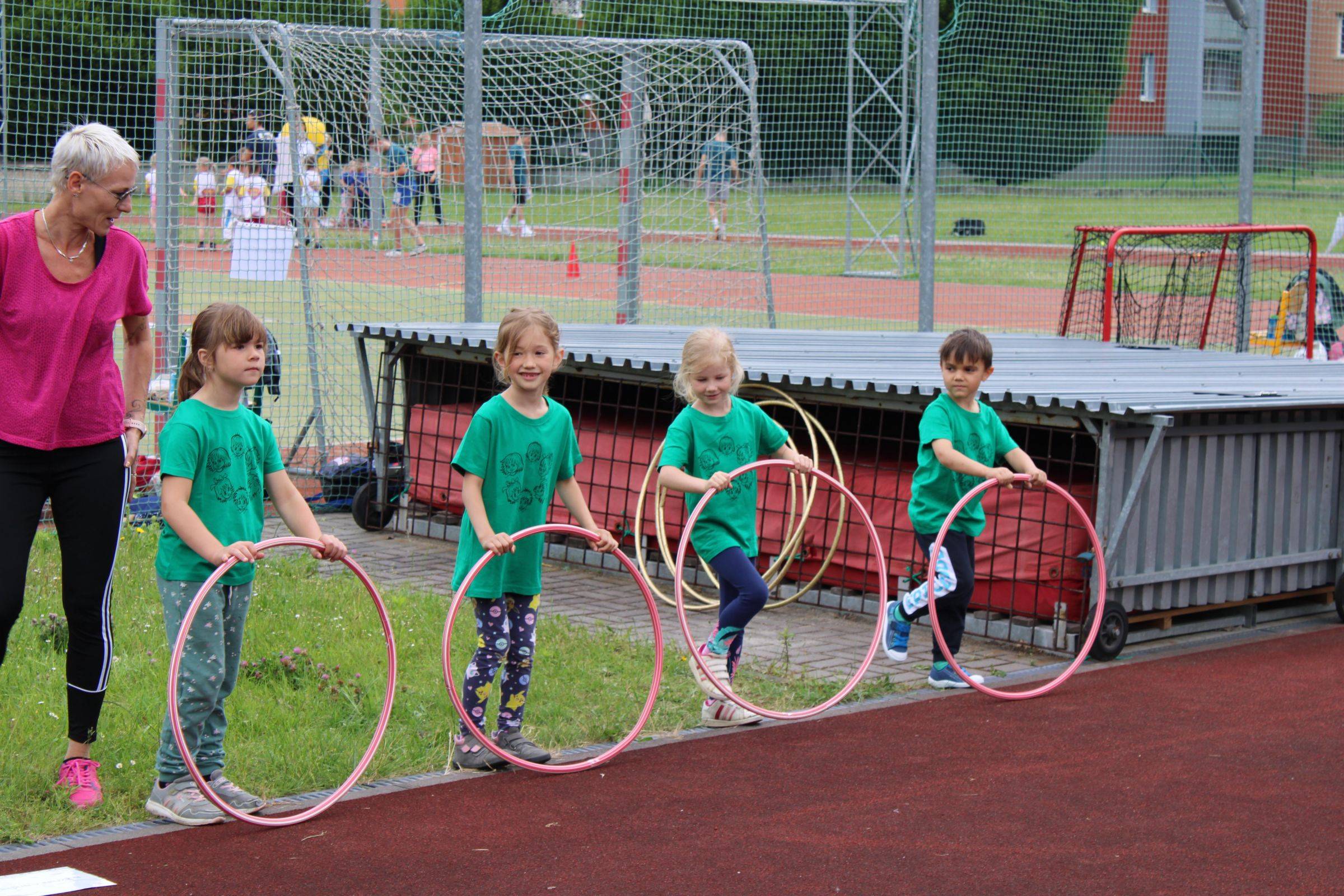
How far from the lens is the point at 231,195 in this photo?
11.4 metres

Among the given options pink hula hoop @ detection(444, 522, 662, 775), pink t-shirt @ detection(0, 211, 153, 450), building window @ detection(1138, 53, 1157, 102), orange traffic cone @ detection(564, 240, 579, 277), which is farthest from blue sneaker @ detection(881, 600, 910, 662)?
building window @ detection(1138, 53, 1157, 102)

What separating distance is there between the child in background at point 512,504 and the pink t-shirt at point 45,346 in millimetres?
1226

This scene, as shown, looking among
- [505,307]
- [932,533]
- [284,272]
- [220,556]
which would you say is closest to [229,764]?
[220,556]

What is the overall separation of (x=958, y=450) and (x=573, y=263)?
7.85 meters

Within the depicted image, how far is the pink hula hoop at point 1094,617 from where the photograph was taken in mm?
6398

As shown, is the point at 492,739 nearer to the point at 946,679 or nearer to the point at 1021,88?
the point at 946,679

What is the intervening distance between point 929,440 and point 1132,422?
100cm

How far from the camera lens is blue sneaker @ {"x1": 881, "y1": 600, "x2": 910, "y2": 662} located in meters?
7.02

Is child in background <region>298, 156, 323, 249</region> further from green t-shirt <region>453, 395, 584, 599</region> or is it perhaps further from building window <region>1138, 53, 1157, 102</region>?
building window <region>1138, 53, 1157, 102</region>

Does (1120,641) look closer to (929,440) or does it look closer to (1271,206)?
(929,440)

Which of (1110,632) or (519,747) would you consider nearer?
(519,747)

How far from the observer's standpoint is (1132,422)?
687 cm

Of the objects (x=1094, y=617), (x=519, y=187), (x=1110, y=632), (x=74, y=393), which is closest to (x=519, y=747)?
(x=74, y=393)

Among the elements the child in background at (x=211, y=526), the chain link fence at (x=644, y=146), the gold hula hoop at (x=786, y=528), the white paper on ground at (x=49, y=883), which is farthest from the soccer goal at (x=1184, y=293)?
the white paper on ground at (x=49, y=883)
